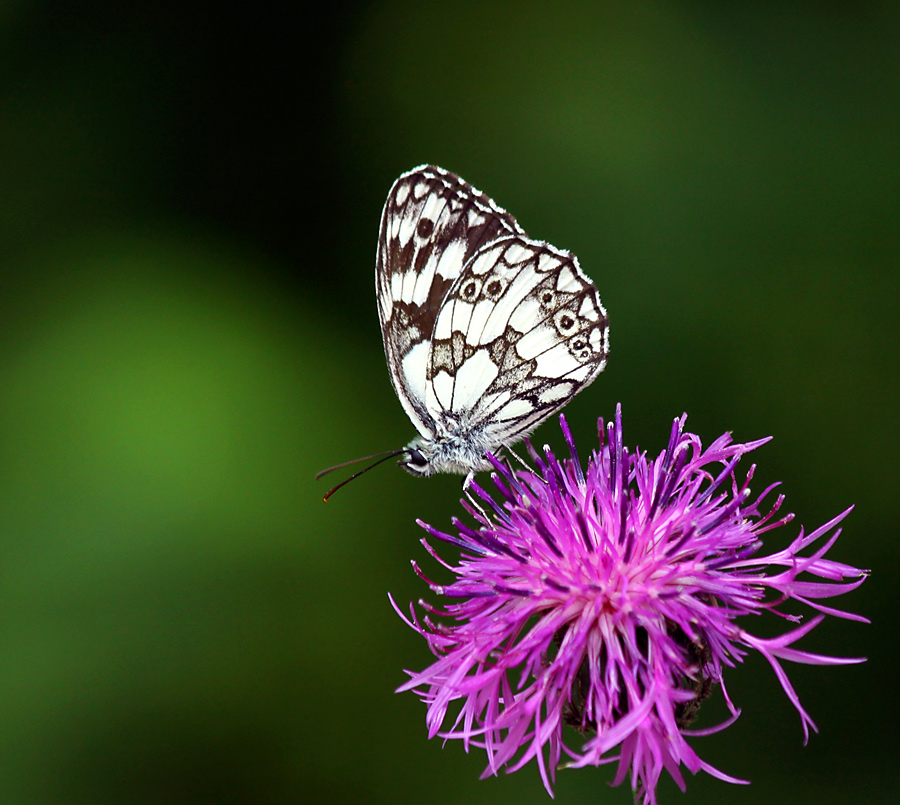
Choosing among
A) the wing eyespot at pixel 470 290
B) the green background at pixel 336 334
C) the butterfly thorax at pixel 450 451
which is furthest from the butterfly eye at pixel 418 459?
the green background at pixel 336 334

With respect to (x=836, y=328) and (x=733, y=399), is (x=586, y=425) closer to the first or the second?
(x=733, y=399)

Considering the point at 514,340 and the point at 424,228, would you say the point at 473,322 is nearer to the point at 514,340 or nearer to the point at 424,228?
the point at 514,340

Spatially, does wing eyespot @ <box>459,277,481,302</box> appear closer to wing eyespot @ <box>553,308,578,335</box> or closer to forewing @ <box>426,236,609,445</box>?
forewing @ <box>426,236,609,445</box>

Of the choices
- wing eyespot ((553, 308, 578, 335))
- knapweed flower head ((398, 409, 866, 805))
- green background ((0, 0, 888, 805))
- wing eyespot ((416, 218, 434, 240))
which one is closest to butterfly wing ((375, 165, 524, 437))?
wing eyespot ((416, 218, 434, 240))

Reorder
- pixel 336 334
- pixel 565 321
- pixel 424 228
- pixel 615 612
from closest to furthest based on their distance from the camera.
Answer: pixel 615 612 < pixel 565 321 < pixel 424 228 < pixel 336 334

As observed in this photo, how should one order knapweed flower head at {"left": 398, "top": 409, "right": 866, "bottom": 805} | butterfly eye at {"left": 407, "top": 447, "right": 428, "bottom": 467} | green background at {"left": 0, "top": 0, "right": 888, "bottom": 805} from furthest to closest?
green background at {"left": 0, "top": 0, "right": 888, "bottom": 805}, butterfly eye at {"left": 407, "top": 447, "right": 428, "bottom": 467}, knapweed flower head at {"left": 398, "top": 409, "right": 866, "bottom": 805}

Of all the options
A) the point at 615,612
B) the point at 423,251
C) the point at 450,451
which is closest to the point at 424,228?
the point at 423,251
